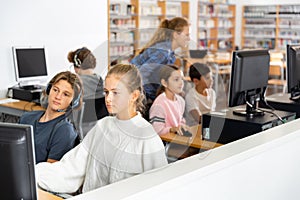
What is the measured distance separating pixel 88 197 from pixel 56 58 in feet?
12.3

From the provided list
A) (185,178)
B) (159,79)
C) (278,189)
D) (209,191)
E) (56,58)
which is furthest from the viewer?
(56,58)

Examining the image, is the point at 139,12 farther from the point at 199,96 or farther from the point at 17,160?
the point at 17,160

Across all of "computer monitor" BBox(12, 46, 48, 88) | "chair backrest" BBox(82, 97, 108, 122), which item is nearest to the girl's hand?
"chair backrest" BBox(82, 97, 108, 122)

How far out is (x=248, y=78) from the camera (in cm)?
274

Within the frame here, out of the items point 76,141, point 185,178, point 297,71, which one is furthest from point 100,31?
point 185,178

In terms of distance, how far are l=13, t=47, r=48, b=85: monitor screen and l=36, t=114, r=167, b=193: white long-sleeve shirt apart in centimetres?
267

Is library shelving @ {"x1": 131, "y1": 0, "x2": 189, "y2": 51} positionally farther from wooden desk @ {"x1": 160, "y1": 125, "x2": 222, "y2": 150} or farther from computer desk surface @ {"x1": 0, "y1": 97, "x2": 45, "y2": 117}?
wooden desk @ {"x1": 160, "y1": 125, "x2": 222, "y2": 150}

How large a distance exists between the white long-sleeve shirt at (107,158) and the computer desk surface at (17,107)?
2.15 meters

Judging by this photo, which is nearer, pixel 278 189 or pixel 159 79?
pixel 278 189

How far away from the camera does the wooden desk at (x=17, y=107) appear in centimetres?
406

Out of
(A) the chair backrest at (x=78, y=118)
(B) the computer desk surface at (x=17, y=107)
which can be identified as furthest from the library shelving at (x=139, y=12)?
(A) the chair backrest at (x=78, y=118)

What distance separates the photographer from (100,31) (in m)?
5.39

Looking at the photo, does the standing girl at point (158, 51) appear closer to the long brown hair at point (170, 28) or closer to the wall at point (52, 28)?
the long brown hair at point (170, 28)

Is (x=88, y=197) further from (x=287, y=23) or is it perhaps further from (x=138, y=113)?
(x=287, y=23)
